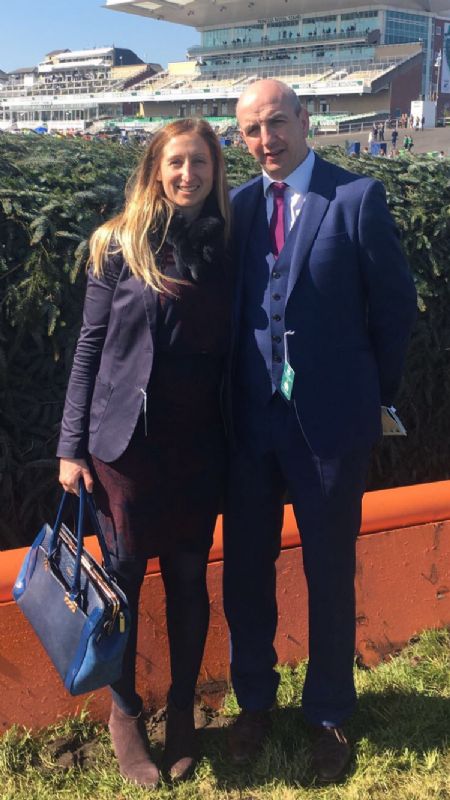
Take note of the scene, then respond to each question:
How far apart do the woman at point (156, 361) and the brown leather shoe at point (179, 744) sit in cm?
26

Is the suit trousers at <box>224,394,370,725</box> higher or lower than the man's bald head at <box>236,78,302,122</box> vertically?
lower

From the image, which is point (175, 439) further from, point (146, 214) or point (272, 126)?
point (272, 126)

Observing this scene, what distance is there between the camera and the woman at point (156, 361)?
7.14 ft

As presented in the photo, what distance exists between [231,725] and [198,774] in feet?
0.73

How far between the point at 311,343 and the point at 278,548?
0.68 meters

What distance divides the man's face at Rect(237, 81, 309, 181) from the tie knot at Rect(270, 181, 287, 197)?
0.09 feet

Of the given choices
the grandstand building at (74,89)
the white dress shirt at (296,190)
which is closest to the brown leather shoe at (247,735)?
the white dress shirt at (296,190)

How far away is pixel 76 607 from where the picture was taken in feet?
7.16

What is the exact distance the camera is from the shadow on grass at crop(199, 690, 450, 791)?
2.52 m

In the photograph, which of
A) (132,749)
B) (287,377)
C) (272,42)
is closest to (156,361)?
(287,377)

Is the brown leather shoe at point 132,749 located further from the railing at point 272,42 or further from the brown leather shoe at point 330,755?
the railing at point 272,42

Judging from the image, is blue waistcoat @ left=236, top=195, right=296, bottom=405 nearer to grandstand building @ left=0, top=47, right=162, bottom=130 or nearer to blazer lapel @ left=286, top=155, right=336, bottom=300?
blazer lapel @ left=286, top=155, right=336, bottom=300

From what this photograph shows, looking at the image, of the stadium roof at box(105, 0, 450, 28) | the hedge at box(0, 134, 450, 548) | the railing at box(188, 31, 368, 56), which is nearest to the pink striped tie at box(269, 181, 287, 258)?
the hedge at box(0, 134, 450, 548)

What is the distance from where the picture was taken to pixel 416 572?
3.12 m
